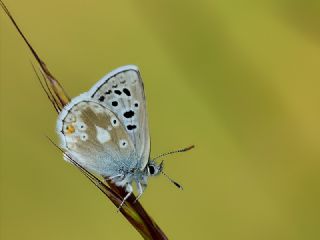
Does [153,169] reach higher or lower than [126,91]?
lower

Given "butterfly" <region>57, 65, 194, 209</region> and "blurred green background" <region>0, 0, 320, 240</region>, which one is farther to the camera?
"blurred green background" <region>0, 0, 320, 240</region>

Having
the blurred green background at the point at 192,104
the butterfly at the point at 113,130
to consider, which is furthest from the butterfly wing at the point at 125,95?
the blurred green background at the point at 192,104

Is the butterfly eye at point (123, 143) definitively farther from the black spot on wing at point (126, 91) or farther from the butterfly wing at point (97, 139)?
the black spot on wing at point (126, 91)

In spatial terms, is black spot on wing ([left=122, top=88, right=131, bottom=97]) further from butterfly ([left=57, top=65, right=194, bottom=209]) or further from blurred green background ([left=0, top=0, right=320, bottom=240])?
blurred green background ([left=0, top=0, right=320, bottom=240])

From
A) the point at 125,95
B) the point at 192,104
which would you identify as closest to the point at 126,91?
the point at 125,95

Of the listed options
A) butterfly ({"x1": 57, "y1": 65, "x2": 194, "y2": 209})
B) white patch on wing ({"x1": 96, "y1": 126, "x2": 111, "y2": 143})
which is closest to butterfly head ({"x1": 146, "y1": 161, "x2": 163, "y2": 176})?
butterfly ({"x1": 57, "y1": 65, "x2": 194, "y2": 209})

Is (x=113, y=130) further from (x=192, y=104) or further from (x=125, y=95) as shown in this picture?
(x=192, y=104)
